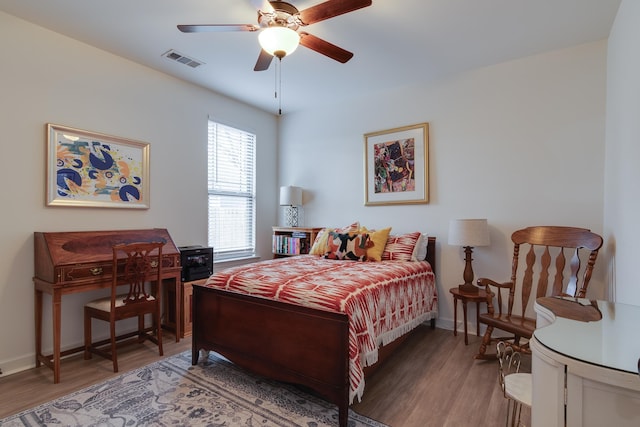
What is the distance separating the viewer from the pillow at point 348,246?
11.5ft

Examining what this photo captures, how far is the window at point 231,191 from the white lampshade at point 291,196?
46cm

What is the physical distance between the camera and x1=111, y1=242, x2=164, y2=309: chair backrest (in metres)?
2.76

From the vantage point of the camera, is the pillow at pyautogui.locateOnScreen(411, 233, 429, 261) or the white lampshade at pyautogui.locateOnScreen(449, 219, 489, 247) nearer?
the white lampshade at pyautogui.locateOnScreen(449, 219, 489, 247)

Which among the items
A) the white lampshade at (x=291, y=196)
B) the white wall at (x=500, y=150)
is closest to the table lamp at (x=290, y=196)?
the white lampshade at (x=291, y=196)

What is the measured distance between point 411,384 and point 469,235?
1.50 m

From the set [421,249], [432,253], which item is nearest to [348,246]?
[421,249]

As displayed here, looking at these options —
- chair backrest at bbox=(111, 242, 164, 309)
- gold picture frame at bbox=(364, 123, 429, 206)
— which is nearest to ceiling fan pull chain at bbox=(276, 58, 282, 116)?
gold picture frame at bbox=(364, 123, 429, 206)

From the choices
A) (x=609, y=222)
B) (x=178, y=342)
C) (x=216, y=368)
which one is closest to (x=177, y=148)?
(x=178, y=342)

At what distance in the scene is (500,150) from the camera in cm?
336

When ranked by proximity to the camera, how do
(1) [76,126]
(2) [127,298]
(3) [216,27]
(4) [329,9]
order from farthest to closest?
(1) [76,126] < (2) [127,298] < (3) [216,27] < (4) [329,9]

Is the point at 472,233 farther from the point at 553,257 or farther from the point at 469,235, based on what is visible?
the point at 553,257

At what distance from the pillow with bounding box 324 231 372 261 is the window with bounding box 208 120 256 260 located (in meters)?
1.48

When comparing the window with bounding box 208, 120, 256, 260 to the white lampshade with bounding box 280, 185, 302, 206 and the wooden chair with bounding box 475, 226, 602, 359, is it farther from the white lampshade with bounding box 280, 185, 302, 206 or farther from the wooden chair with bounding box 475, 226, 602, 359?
the wooden chair with bounding box 475, 226, 602, 359

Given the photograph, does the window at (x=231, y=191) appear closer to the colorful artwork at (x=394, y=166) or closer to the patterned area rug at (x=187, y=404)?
the colorful artwork at (x=394, y=166)
